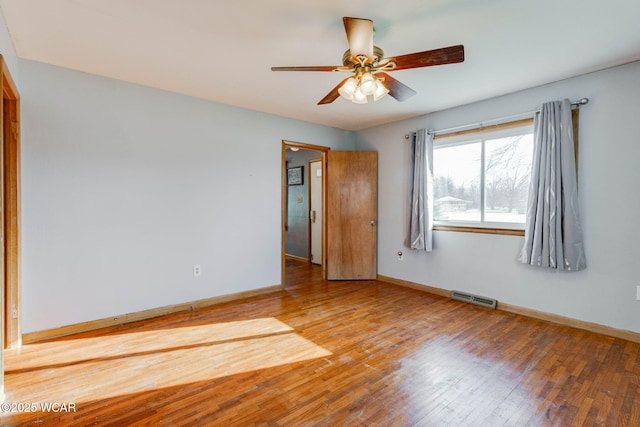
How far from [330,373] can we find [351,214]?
278 cm

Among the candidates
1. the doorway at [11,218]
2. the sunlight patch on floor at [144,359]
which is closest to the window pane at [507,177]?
the sunlight patch on floor at [144,359]

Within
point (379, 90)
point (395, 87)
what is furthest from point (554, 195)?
point (379, 90)

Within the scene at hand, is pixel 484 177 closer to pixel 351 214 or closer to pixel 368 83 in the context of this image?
pixel 351 214

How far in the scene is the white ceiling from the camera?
6.04 feet

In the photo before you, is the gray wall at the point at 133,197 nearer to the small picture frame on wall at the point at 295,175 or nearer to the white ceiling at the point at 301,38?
the white ceiling at the point at 301,38

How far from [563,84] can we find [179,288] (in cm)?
440

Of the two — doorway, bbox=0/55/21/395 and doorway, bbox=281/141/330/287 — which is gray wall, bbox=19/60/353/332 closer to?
doorway, bbox=0/55/21/395

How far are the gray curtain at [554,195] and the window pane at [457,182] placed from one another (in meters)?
0.66

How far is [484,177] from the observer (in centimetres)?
352

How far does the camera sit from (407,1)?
1777 mm

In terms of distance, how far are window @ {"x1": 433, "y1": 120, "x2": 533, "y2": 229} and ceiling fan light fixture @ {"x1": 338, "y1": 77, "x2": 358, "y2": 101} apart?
211 centimetres

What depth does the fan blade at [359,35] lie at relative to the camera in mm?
1677

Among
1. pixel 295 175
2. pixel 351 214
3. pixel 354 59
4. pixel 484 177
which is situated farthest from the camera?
pixel 295 175

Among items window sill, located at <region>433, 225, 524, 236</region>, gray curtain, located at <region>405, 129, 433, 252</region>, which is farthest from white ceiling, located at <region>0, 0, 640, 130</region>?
window sill, located at <region>433, 225, 524, 236</region>
